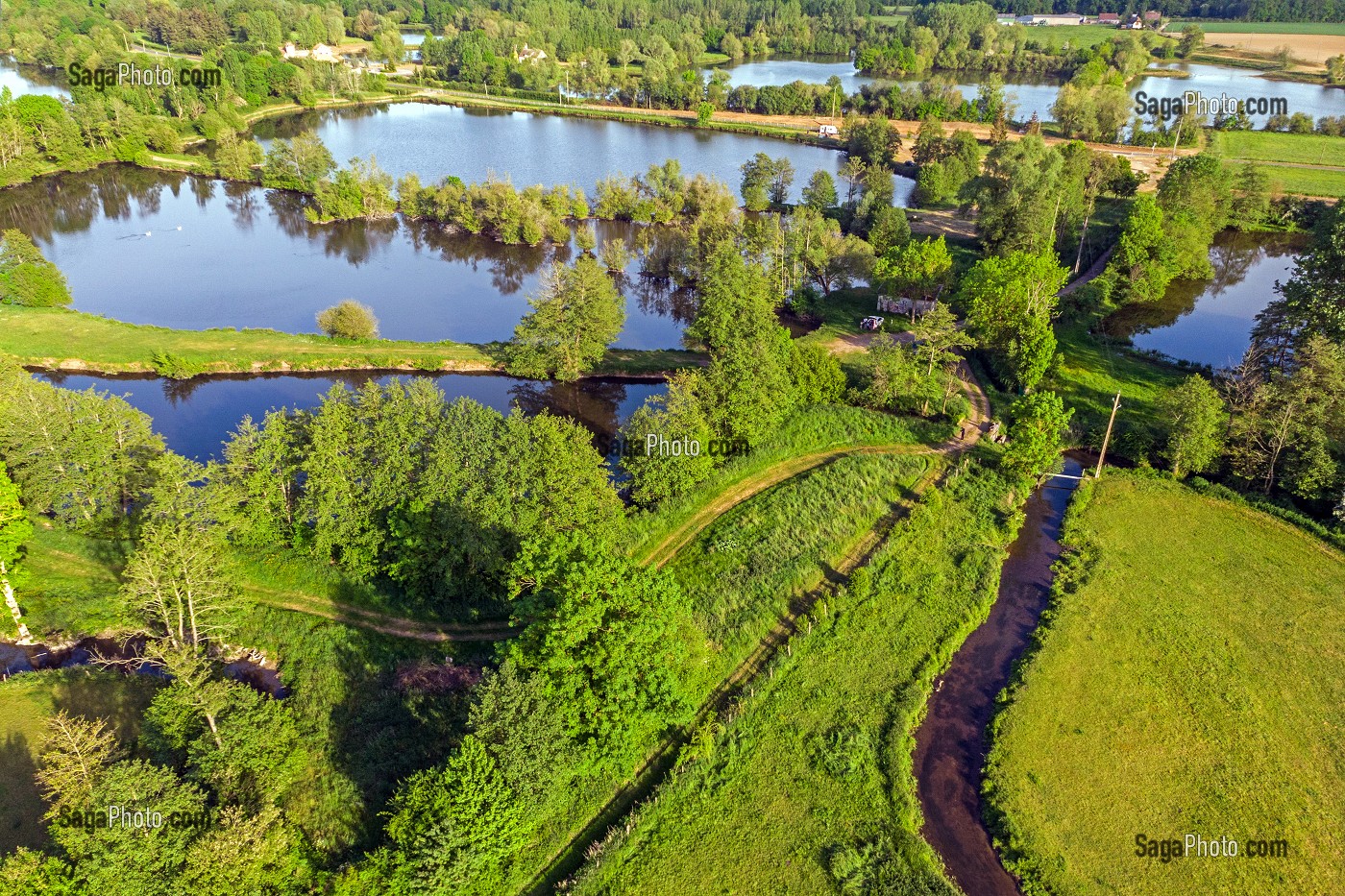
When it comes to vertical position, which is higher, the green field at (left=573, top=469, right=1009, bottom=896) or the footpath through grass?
the footpath through grass

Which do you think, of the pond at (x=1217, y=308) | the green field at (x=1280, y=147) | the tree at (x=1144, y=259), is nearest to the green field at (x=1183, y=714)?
the pond at (x=1217, y=308)

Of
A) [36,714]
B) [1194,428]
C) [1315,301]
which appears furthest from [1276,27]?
[36,714]

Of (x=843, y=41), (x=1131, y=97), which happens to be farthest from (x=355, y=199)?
(x=843, y=41)

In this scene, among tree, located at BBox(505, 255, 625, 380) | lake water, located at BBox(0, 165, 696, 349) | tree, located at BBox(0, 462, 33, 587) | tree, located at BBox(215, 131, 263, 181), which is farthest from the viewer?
tree, located at BBox(215, 131, 263, 181)

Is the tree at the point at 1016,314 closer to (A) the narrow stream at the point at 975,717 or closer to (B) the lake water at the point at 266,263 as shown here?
(A) the narrow stream at the point at 975,717
